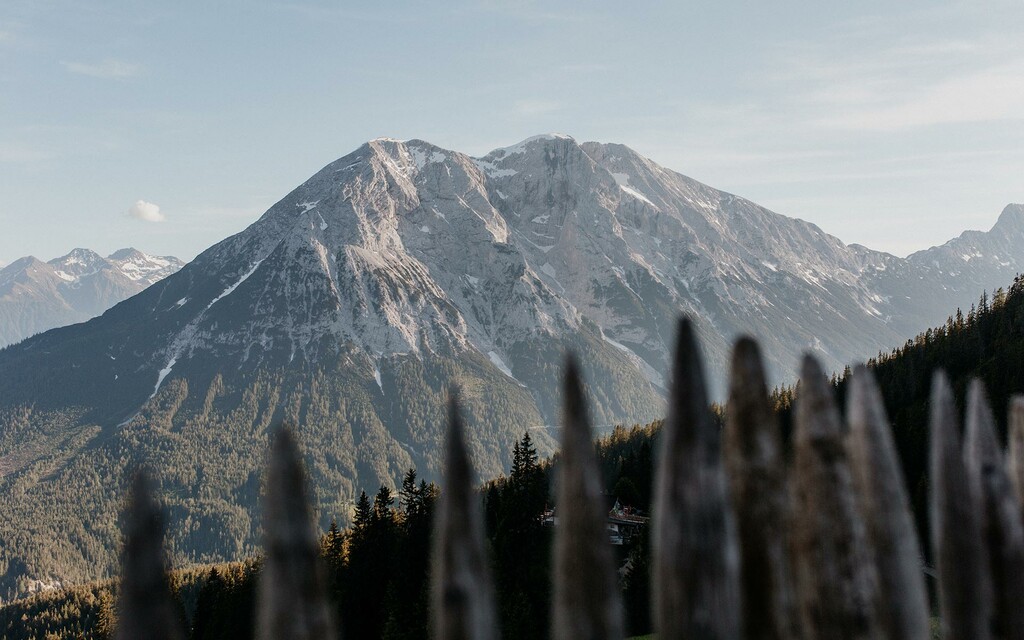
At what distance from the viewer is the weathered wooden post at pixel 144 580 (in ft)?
11.8

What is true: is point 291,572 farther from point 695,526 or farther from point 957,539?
point 957,539

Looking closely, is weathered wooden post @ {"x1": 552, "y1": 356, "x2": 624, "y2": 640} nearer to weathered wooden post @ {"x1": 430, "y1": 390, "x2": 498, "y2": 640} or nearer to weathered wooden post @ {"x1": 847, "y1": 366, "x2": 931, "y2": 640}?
weathered wooden post @ {"x1": 430, "y1": 390, "x2": 498, "y2": 640}

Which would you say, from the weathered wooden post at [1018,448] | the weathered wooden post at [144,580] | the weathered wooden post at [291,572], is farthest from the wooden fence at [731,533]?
the weathered wooden post at [1018,448]

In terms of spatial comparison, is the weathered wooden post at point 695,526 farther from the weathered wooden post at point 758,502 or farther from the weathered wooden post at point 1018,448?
the weathered wooden post at point 1018,448

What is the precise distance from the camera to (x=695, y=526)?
4.57 m

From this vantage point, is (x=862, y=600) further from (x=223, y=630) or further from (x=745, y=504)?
(x=223, y=630)

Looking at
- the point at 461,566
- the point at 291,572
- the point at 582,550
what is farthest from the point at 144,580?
the point at 582,550

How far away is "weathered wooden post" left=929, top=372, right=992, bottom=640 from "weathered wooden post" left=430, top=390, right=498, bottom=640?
357cm

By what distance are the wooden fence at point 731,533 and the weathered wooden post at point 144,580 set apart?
0.47 feet

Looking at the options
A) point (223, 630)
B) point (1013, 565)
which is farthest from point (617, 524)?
point (1013, 565)

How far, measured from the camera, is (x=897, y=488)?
5227 millimetres

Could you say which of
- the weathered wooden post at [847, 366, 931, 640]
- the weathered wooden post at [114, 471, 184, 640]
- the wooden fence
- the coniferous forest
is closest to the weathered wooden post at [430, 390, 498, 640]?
the wooden fence

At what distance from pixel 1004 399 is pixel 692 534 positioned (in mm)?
139866

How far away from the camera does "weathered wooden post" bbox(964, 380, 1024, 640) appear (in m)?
5.80
